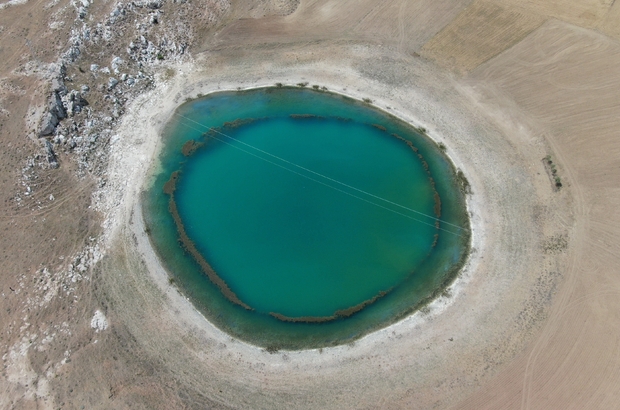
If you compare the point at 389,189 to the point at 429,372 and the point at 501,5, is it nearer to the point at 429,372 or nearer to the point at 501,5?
the point at 429,372

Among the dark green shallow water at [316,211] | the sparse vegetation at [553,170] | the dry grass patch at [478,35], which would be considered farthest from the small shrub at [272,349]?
the dry grass patch at [478,35]

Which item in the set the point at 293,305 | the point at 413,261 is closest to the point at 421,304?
the point at 413,261

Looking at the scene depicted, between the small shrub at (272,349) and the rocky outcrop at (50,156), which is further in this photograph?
the rocky outcrop at (50,156)

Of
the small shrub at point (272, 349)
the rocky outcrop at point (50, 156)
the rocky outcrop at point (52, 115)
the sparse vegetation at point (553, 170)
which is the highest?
the rocky outcrop at point (52, 115)

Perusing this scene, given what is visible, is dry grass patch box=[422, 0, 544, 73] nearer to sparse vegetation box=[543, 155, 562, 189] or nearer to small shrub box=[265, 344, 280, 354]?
sparse vegetation box=[543, 155, 562, 189]

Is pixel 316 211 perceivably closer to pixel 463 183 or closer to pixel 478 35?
pixel 463 183

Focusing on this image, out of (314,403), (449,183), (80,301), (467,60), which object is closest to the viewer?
(314,403)

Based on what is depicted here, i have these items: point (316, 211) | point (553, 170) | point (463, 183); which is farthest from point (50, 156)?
point (553, 170)

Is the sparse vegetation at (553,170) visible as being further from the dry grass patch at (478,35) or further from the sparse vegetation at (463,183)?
the dry grass patch at (478,35)
